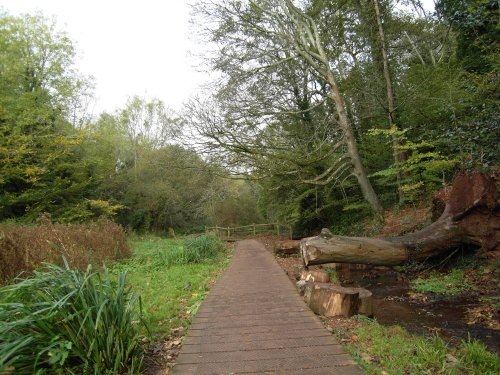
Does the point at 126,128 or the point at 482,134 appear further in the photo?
the point at 126,128

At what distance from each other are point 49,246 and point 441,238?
8.79 m

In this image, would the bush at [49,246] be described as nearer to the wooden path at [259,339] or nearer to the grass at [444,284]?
the wooden path at [259,339]

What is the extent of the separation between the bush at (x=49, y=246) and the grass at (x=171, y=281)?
2.51ft

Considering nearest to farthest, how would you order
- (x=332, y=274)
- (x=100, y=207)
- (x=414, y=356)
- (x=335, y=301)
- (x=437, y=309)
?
(x=414, y=356), (x=335, y=301), (x=437, y=309), (x=332, y=274), (x=100, y=207)

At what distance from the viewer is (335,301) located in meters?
4.40

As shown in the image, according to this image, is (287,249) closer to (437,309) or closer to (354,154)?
(354,154)

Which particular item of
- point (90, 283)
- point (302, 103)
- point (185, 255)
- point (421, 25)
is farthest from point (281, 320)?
point (421, 25)

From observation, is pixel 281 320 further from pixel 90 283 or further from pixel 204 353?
pixel 90 283

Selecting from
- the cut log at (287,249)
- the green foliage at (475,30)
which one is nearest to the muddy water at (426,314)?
the cut log at (287,249)

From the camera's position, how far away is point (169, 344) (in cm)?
350

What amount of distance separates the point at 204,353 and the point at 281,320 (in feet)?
4.07

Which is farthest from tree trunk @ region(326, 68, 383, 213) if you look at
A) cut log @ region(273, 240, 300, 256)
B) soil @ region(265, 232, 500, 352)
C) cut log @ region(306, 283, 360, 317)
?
cut log @ region(306, 283, 360, 317)

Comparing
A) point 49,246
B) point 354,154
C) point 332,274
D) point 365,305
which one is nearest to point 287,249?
point 332,274

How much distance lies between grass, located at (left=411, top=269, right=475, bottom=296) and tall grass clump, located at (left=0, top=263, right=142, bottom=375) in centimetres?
552
